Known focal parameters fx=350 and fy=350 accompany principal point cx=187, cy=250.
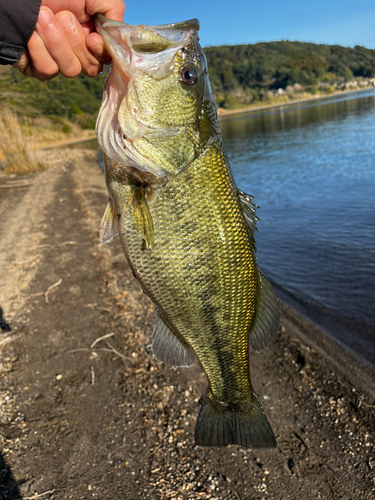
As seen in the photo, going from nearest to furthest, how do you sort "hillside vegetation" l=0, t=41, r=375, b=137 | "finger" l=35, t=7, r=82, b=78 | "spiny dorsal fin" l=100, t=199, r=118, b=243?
"finger" l=35, t=7, r=82, b=78, "spiny dorsal fin" l=100, t=199, r=118, b=243, "hillside vegetation" l=0, t=41, r=375, b=137

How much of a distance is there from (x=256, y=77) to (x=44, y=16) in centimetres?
13570

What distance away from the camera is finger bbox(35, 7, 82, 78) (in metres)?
1.82

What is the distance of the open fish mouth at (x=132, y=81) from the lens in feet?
5.62

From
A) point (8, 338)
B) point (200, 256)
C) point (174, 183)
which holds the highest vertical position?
point (174, 183)

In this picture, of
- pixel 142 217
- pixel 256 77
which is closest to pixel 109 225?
pixel 142 217

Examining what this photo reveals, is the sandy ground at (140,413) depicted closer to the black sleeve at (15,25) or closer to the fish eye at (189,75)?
the fish eye at (189,75)

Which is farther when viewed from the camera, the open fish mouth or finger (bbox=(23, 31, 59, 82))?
finger (bbox=(23, 31, 59, 82))

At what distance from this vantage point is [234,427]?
2.38m

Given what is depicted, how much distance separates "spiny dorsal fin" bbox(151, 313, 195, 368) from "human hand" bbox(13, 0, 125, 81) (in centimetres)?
158

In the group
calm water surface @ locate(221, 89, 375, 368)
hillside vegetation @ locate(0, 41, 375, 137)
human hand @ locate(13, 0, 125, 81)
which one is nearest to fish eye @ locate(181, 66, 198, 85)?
human hand @ locate(13, 0, 125, 81)

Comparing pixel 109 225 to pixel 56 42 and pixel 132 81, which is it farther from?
pixel 56 42

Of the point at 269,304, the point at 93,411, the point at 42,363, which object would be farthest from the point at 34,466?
the point at 269,304

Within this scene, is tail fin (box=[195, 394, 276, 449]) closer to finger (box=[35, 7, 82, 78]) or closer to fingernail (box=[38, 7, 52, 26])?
finger (box=[35, 7, 82, 78])

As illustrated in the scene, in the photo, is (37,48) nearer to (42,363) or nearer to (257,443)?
(257,443)
